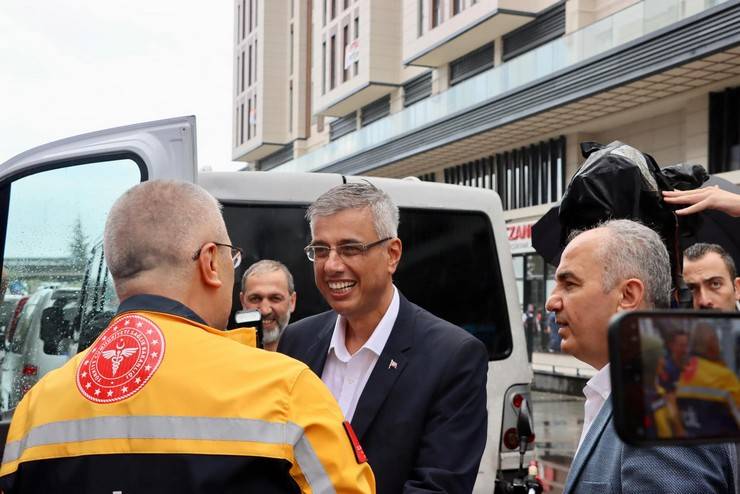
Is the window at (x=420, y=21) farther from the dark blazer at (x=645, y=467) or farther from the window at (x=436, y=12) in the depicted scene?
the dark blazer at (x=645, y=467)

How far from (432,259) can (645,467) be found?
11.7 feet

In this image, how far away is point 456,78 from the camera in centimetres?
2881

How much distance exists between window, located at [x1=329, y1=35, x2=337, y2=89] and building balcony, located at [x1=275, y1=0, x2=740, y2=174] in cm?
850

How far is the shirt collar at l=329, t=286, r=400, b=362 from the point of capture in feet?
9.68

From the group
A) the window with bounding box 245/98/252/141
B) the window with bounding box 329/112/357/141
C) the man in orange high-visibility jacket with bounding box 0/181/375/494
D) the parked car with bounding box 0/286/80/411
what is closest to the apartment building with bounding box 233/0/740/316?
the window with bounding box 329/112/357/141

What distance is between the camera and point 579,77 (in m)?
18.7

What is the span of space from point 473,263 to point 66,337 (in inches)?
102

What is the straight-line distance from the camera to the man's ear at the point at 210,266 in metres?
1.93

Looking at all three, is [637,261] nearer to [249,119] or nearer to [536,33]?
[536,33]

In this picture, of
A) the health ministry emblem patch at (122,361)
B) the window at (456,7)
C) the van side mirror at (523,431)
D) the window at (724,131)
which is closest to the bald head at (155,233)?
the health ministry emblem patch at (122,361)

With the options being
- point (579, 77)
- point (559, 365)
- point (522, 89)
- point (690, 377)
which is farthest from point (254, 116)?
point (690, 377)

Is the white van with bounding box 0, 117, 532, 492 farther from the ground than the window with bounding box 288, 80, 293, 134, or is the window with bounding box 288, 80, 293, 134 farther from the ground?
the window with bounding box 288, 80, 293, 134

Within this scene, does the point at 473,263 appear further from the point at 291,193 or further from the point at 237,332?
the point at 237,332

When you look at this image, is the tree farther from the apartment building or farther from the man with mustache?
the apartment building
